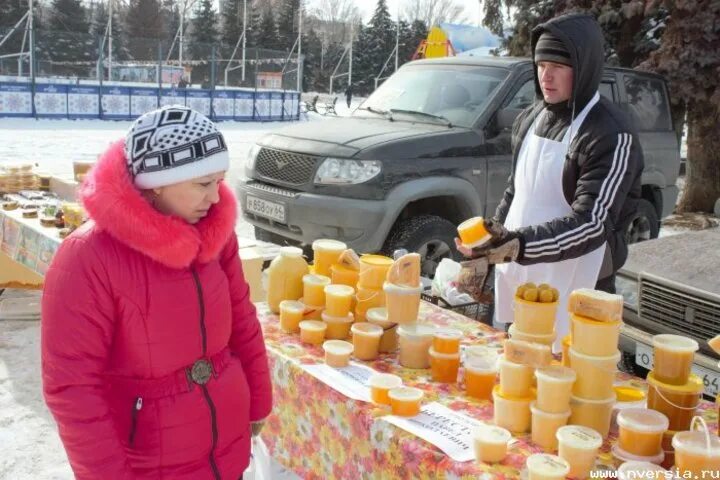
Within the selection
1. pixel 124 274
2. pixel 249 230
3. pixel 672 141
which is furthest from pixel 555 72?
pixel 249 230

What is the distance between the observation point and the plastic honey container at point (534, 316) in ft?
7.42

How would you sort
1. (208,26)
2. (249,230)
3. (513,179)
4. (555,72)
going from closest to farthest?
Answer: (555,72)
(513,179)
(249,230)
(208,26)

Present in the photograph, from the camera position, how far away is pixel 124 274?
1864mm

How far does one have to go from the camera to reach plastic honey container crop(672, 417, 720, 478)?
1.66 meters

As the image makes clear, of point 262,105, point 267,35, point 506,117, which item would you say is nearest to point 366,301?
point 506,117

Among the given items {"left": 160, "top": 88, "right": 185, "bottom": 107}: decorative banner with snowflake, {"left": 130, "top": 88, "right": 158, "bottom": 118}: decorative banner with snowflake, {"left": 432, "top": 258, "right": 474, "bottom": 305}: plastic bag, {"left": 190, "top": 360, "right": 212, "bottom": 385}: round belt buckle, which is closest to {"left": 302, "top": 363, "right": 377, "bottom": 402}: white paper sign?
{"left": 190, "top": 360, "right": 212, "bottom": 385}: round belt buckle

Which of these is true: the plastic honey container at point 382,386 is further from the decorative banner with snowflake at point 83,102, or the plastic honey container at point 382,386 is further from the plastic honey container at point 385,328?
the decorative banner with snowflake at point 83,102

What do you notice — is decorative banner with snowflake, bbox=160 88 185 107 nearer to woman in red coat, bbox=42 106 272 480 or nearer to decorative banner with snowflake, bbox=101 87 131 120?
decorative banner with snowflake, bbox=101 87 131 120

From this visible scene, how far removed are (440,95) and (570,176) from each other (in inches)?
146

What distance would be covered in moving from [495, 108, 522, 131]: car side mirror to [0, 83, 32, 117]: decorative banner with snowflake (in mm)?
20819

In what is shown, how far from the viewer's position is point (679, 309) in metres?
3.72

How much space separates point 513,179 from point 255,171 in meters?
3.41

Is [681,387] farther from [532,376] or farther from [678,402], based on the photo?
[532,376]

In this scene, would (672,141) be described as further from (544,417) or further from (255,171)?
(544,417)
